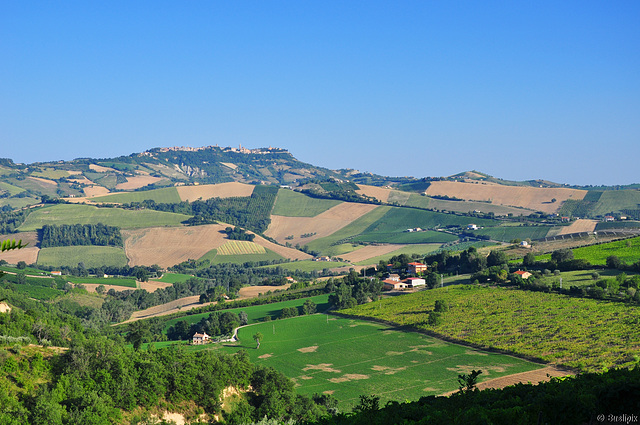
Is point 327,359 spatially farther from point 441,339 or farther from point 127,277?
point 127,277

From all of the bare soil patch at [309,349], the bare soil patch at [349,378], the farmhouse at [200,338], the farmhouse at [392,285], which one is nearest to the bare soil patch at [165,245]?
the farmhouse at [392,285]

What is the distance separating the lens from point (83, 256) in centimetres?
17862

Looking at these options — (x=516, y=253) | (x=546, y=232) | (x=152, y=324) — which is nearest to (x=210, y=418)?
(x=152, y=324)

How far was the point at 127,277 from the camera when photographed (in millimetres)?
154750

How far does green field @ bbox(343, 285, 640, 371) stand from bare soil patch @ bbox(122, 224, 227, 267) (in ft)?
323

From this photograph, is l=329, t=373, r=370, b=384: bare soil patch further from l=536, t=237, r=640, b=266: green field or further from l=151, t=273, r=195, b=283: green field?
l=151, t=273, r=195, b=283: green field

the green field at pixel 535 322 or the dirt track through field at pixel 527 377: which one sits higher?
the green field at pixel 535 322

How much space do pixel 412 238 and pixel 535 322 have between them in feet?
382

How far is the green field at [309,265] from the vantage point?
6315 inches

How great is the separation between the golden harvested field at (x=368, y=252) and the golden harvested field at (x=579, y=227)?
44.4 m

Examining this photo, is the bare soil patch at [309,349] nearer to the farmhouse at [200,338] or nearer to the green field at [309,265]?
the farmhouse at [200,338]

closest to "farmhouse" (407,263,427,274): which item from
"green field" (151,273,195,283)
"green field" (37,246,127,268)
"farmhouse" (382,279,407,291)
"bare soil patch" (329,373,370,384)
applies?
"farmhouse" (382,279,407,291)

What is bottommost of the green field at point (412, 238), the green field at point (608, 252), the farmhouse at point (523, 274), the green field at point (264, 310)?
the green field at point (264, 310)

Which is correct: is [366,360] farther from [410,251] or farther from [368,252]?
[368,252]
